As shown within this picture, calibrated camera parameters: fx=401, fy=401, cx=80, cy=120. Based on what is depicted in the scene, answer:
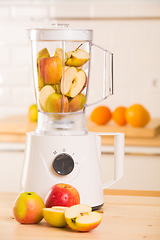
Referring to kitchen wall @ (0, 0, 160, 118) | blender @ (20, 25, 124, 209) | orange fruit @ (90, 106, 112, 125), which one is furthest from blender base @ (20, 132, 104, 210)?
kitchen wall @ (0, 0, 160, 118)

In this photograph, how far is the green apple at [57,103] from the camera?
821 mm

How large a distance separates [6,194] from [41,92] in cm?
26

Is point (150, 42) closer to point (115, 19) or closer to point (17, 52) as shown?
point (115, 19)

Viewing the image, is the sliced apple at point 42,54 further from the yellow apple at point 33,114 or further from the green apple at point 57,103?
the yellow apple at point 33,114

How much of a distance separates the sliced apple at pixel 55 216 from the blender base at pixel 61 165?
107 millimetres

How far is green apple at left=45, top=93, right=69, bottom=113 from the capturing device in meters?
0.82

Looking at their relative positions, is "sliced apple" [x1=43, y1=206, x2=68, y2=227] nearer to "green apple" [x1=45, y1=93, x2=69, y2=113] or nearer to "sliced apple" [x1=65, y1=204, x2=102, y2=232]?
"sliced apple" [x1=65, y1=204, x2=102, y2=232]

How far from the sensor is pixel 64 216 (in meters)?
0.67

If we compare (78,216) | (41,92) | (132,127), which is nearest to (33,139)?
(41,92)

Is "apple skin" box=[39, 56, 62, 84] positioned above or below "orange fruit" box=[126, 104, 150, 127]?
above

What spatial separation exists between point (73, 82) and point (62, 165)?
171 millimetres

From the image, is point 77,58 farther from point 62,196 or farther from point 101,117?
point 101,117

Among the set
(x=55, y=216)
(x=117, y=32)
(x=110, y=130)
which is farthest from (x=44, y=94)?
(x=117, y=32)

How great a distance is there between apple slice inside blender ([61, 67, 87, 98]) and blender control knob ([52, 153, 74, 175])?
13cm
